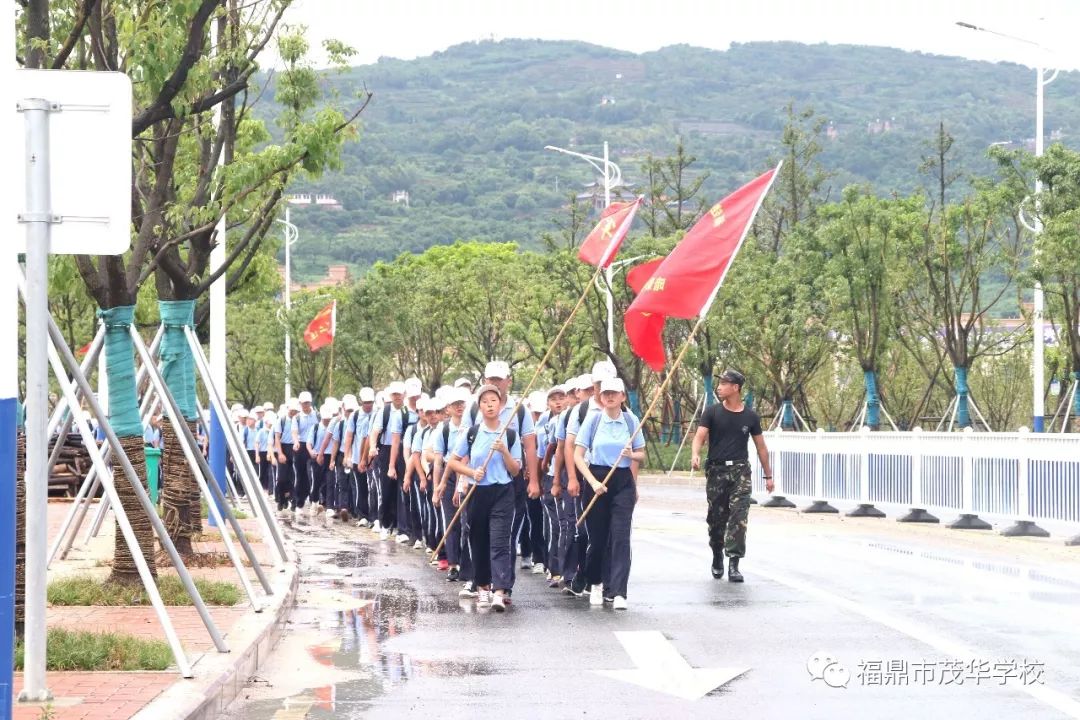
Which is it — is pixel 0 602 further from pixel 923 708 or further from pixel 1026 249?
pixel 1026 249

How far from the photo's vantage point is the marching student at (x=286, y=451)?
31750mm

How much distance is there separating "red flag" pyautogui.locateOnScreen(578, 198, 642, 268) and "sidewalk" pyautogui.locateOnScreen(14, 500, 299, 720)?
5489 millimetres

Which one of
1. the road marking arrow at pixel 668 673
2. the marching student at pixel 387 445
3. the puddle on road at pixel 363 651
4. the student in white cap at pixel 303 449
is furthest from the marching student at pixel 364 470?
the road marking arrow at pixel 668 673

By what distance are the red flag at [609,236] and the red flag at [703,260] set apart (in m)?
2.61

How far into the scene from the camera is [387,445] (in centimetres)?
2398

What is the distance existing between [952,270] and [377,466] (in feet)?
67.6

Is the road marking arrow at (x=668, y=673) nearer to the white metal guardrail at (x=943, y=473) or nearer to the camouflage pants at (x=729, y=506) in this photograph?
the camouflage pants at (x=729, y=506)

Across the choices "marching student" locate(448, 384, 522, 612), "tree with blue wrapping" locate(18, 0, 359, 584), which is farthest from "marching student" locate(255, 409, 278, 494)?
"marching student" locate(448, 384, 522, 612)

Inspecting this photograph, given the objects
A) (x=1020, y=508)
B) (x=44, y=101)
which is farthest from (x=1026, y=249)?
(x=44, y=101)

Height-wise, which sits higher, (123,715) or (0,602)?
(0,602)

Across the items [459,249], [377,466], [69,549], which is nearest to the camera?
[69,549]

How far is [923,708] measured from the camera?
30.2 ft

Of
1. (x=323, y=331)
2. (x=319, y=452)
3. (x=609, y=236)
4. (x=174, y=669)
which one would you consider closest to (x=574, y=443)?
(x=174, y=669)

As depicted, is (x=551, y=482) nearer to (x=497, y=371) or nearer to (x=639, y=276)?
(x=497, y=371)
